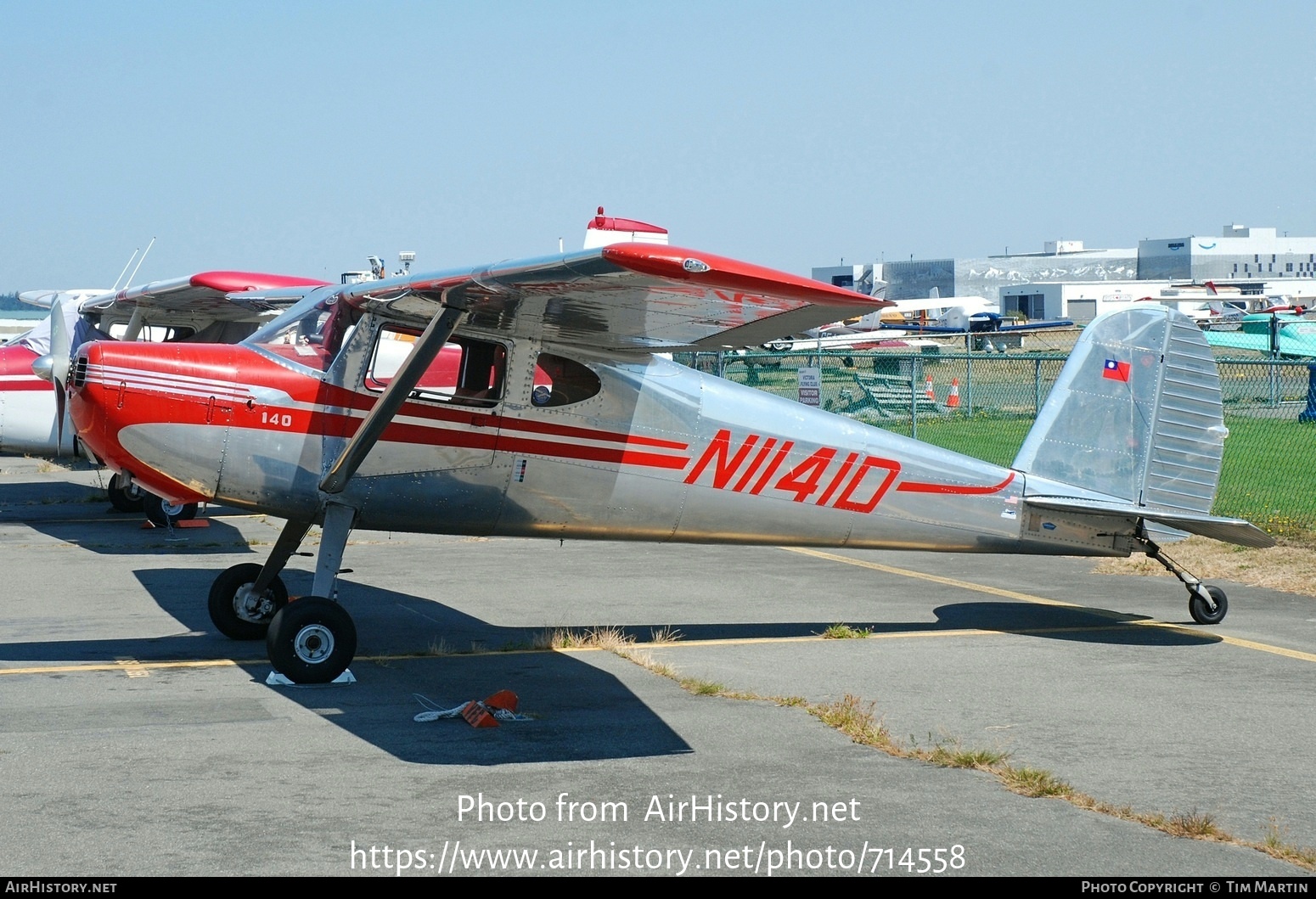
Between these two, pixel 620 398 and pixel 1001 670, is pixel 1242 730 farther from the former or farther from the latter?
pixel 620 398

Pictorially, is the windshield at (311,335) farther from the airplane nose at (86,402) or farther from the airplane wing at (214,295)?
the airplane wing at (214,295)

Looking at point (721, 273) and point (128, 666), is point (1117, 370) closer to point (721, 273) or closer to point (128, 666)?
point (721, 273)

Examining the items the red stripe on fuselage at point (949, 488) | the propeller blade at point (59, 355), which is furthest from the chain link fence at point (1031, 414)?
the propeller blade at point (59, 355)

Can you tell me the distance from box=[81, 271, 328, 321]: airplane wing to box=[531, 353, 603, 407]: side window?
5849mm

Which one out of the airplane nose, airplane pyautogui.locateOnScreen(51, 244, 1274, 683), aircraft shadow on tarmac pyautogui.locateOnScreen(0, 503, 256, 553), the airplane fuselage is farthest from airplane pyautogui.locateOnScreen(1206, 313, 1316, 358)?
the airplane nose

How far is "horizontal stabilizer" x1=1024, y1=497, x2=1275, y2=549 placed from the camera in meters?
9.10

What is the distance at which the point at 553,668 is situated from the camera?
825 cm

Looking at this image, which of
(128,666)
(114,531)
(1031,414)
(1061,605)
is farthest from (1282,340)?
(128,666)

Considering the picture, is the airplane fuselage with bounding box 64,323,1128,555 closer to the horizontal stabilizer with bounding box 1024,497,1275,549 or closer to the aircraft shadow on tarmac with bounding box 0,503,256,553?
the horizontal stabilizer with bounding box 1024,497,1275,549

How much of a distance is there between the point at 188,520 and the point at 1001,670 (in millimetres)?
11159

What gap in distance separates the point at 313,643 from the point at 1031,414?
2119 cm

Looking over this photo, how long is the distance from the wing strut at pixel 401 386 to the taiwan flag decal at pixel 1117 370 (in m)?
5.17

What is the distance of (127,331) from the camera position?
634 inches
